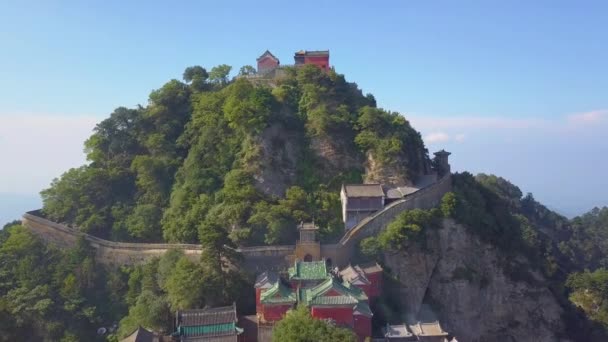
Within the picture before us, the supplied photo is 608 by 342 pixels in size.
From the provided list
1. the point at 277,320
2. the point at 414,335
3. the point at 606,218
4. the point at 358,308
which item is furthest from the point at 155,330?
the point at 606,218

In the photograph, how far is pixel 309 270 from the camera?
26.8m

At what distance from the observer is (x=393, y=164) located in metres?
35.3

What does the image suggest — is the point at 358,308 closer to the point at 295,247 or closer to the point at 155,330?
the point at 295,247

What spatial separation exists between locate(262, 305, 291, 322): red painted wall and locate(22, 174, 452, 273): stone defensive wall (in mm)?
3818

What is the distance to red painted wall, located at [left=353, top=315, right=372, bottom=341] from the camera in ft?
80.7

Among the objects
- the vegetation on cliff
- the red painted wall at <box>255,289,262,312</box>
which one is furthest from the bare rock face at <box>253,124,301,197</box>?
the vegetation on cliff

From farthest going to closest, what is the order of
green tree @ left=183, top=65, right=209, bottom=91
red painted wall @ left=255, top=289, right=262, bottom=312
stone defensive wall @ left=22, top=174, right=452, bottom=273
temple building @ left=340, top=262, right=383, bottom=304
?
green tree @ left=183, top=65, right=209, bottom=91 → stone defensive wall @ left=22, top=174, right=452, bottom=273 → temple building @ left=340, top=262, right=383, bottom=304 → red painted wall @ left=255, top=289, right=262, bottom=312

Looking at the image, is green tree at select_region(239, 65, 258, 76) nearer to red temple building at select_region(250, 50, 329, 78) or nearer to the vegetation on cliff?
red temple building at select_region(250, 50, 329, 78)

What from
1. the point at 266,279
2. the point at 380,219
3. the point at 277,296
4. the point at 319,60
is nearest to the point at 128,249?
the point at 266,279

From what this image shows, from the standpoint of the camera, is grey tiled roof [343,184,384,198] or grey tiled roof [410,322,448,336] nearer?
grey tiled roof [410,322,448,336]

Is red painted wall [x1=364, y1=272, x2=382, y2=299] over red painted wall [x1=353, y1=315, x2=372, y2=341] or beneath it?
over

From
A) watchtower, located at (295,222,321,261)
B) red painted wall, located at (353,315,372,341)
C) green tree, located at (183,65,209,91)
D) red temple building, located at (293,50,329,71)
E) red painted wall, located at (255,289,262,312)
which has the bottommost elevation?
red painted wall, located at (353,315,372,341)

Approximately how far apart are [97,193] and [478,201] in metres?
25.7

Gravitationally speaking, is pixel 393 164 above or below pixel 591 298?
above
